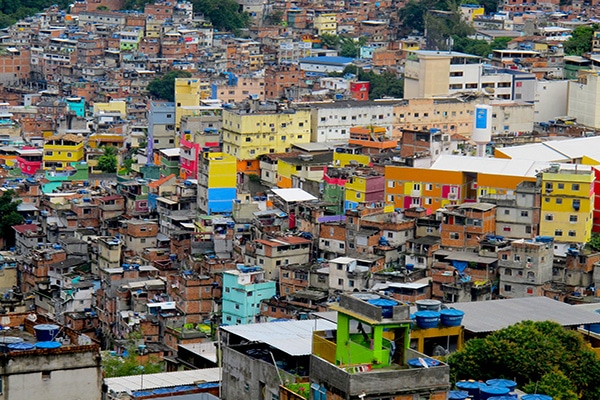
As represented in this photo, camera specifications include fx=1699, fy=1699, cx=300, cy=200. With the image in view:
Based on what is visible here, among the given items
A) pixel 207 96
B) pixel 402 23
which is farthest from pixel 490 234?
pixel 402 23

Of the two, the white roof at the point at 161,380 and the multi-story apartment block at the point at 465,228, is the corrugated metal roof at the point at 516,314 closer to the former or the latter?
the white roof at the point at 161,380

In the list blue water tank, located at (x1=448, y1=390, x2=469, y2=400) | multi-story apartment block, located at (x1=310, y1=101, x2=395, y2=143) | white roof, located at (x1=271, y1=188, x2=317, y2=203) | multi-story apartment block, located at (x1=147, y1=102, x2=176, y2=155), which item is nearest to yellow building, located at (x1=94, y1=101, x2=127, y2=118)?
multi-story apartment block, located at (x1=147, y1=102, x2=176, y2=155)

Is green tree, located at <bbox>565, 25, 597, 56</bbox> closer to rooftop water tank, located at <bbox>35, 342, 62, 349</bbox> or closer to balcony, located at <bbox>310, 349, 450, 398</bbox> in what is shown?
balcony, located at <bbox>310, 349, 450, 398</bbox>

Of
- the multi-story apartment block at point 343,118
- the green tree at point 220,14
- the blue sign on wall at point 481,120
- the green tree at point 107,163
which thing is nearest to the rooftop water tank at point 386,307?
the blue sign on wall at point 481,120

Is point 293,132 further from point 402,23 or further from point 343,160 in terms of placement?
point 402,23

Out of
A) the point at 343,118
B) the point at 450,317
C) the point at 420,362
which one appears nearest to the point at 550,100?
the point at 343,118
